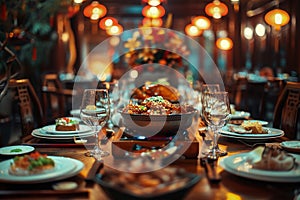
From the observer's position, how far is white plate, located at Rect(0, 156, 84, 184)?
1.36m

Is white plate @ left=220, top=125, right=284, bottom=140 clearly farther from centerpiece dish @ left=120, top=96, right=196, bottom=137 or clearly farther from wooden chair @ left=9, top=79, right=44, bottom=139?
wooden chair @ left=9, top=79, right=44, bottom=139

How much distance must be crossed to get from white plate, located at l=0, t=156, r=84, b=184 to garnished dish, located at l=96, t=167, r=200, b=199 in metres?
0.27

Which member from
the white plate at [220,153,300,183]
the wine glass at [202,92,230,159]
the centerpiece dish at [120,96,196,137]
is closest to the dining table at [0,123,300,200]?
the white plate at [220,153,300,183]

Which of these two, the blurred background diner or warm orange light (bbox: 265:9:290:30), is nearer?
the blurred background diner

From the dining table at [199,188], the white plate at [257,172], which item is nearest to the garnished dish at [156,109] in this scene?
the dining table at [199,188]

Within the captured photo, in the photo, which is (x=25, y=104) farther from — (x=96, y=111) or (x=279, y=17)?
(x=279, y=17)

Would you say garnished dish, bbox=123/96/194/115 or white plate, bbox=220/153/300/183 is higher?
garnished dish, bbox=123/96/194/115

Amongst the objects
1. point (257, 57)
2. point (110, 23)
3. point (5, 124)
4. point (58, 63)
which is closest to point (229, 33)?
point (257, 57)

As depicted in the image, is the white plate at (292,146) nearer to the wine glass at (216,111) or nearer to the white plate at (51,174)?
the wine glass at (216,111)

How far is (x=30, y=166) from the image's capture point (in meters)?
1.40

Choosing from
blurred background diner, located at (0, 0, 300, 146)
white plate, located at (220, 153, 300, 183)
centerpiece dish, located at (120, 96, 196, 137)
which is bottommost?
white plate, located at (220, 153, 300, 183)

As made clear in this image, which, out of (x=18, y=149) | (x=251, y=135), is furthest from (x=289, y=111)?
(x=18, y=149)

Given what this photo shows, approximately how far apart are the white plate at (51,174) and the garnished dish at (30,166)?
16 mm

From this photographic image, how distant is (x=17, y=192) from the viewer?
1299 millimetres
